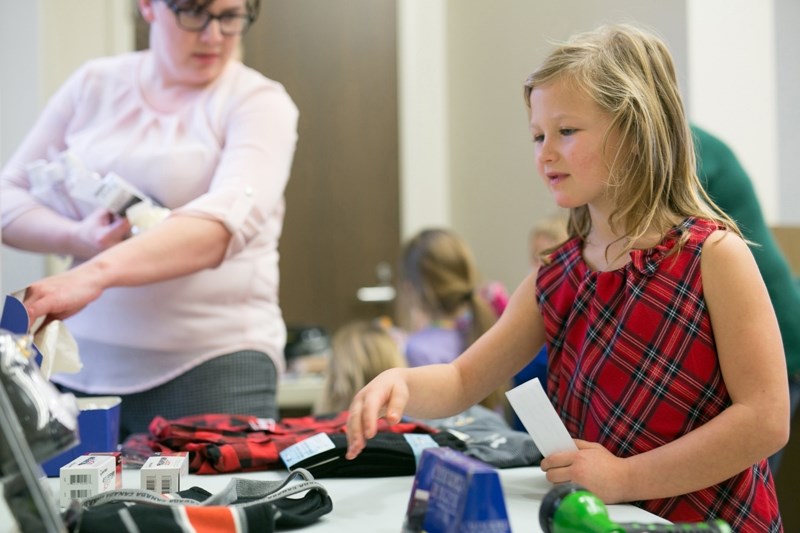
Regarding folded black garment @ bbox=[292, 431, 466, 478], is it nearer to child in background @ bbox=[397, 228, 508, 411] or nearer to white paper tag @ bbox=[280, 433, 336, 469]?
white paper tag @ bbox=[280, 433, 336, 469]

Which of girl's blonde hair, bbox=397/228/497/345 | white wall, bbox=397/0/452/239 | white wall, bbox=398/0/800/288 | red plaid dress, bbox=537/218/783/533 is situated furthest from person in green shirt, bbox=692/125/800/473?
white wall, bbox=397/0/452/239

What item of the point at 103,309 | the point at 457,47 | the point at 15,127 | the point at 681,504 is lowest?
the point at 681,504

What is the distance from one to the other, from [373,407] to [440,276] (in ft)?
6.49

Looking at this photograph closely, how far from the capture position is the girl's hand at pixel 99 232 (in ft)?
4.54

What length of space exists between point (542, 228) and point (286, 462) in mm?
1813

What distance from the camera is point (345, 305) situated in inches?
153

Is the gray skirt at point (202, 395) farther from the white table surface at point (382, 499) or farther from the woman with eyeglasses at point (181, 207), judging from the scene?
the white table surface at point (382, 499)

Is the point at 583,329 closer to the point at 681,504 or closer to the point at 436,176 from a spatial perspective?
the point at 681,504

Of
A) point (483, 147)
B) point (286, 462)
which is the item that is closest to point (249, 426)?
point (286, 462)

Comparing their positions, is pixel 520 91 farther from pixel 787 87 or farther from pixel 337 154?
pixel 337 154

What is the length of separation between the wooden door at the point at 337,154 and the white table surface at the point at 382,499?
275cm

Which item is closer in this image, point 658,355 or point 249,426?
point 658,355

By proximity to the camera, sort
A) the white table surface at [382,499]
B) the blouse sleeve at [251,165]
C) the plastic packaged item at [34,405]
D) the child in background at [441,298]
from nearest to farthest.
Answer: the plastic packaged item at [34,405] < the white table surface at [382,499] < the blouse sleeve at [251,165] < the child in background at [441,298]

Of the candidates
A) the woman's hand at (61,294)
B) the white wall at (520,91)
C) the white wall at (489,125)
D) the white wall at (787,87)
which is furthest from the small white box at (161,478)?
the white wall at (787,87)
